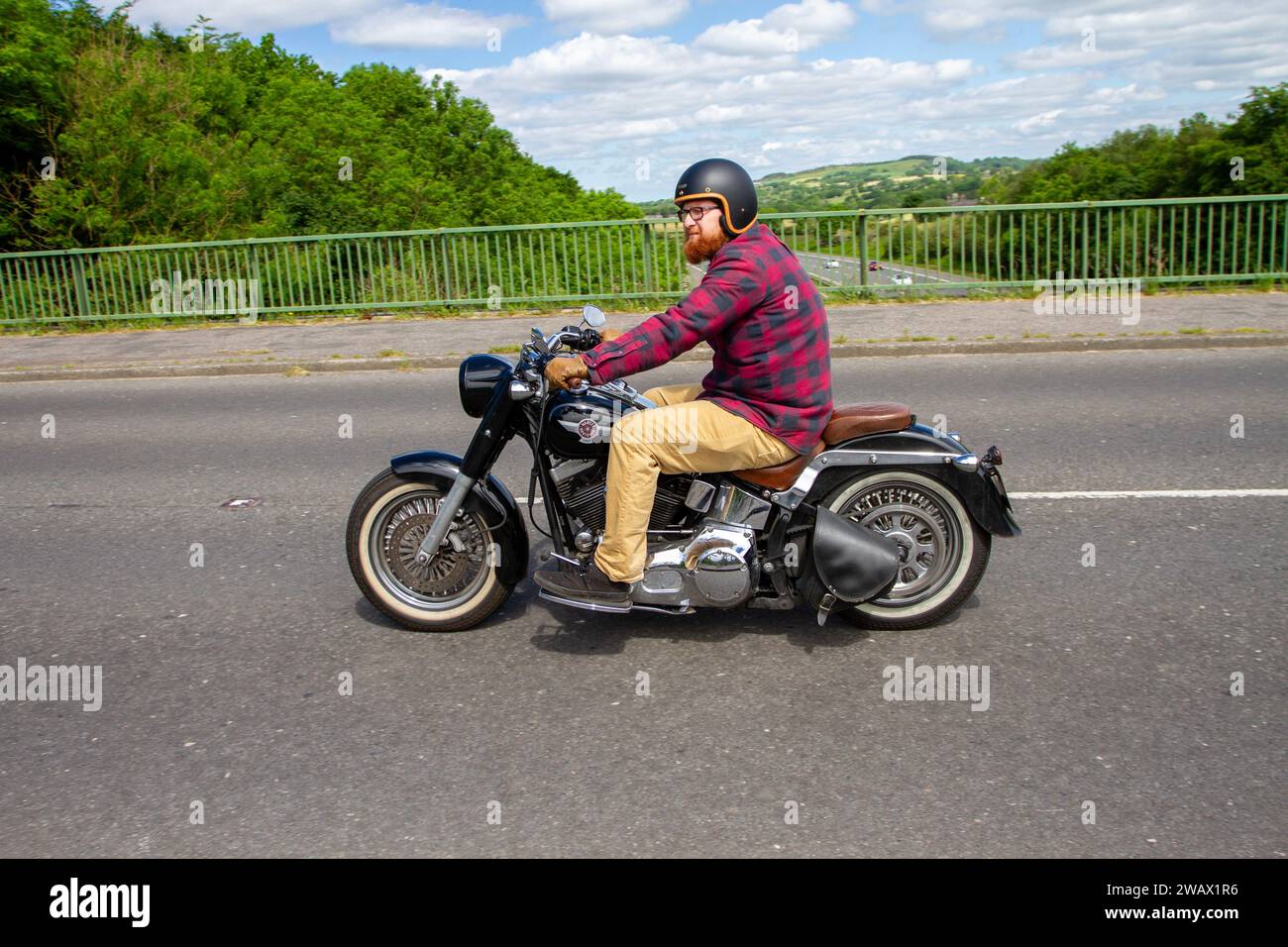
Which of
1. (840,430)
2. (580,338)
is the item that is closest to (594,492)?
(580,338)

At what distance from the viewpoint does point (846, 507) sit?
15.2 ft

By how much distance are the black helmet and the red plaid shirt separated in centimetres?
8

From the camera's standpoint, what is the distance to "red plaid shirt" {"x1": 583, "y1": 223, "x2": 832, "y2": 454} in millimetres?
4242

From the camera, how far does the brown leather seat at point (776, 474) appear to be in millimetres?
4516

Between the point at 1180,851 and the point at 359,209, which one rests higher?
the point at 359,209

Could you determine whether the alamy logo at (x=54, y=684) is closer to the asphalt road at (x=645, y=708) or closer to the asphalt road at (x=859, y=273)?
the asphalt road at (x=645, y=708)

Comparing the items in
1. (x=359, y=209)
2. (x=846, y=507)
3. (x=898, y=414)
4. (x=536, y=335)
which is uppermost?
(x=359, y=209)
